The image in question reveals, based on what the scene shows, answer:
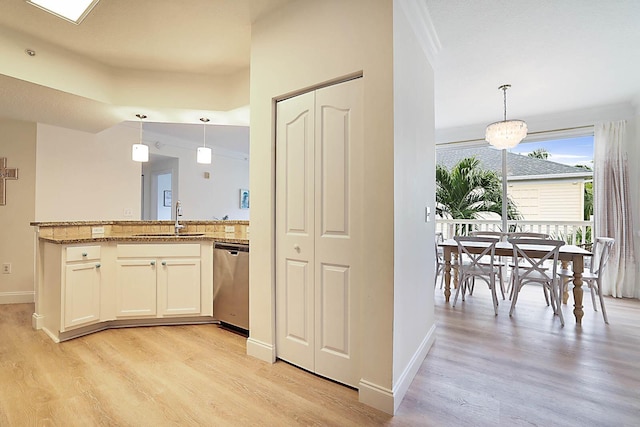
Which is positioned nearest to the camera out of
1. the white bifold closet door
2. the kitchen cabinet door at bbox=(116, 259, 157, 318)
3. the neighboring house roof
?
the white bifold closet door

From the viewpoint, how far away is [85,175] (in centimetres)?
441

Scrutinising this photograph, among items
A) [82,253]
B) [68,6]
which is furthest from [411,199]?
[82,253]

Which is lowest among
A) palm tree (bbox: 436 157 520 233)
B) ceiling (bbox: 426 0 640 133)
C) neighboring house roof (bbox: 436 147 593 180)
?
palm tree (bbox: 436 157 520 233)

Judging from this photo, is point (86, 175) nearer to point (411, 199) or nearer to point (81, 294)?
point (81, 294)

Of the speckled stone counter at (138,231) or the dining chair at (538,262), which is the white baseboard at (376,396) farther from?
the dining chair at (538,262)

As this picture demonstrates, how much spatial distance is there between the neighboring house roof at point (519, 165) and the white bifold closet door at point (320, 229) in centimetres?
429

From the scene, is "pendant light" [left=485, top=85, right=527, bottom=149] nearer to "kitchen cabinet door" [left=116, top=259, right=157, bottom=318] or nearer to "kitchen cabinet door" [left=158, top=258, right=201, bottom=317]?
"kitchen cabinet door" [left=158, top=258, right=201, bottom=317]

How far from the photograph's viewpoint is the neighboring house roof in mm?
5164

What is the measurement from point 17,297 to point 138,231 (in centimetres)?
201

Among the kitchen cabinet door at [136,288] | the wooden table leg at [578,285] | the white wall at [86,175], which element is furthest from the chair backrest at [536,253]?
the white wall at [86,175]

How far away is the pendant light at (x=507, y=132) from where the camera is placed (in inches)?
145

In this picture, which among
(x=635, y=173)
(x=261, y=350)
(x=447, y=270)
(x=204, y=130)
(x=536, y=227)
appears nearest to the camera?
(x=261, y=350)

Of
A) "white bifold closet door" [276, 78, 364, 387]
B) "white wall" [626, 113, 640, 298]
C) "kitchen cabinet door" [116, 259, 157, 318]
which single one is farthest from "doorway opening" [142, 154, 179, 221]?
"white wall" [626, 113, 640, 298]

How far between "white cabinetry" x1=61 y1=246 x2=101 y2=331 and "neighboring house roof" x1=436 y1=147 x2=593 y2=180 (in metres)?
5.40
